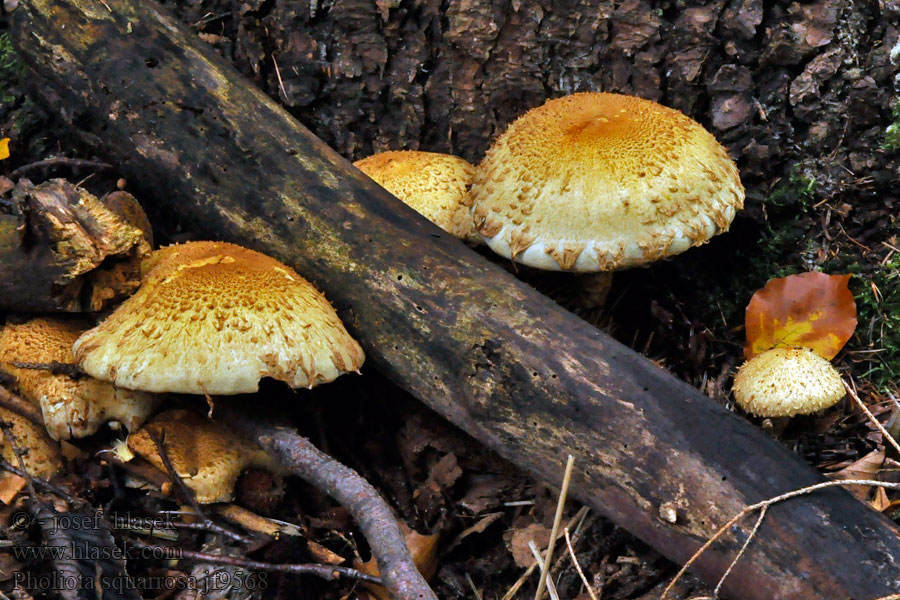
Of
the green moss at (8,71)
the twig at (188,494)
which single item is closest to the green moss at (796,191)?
the twig at (188,494)

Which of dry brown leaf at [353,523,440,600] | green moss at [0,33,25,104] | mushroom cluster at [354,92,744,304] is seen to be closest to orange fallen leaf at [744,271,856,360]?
mushroom cluster at [354,92,744,304]

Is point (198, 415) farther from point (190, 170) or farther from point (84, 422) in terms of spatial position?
point (190, 170)

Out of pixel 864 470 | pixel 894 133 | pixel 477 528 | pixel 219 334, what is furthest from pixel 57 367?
pixel 894 133

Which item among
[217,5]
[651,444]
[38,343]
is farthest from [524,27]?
[38,343]

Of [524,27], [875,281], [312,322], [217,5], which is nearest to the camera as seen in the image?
[312,322]

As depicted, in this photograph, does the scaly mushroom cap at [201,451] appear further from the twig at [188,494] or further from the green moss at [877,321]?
the green moss at [877,321]

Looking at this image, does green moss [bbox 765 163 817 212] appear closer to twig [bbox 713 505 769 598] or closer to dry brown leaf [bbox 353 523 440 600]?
twig [bbox 713 505 769 598]

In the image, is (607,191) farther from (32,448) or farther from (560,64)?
(32,448)
